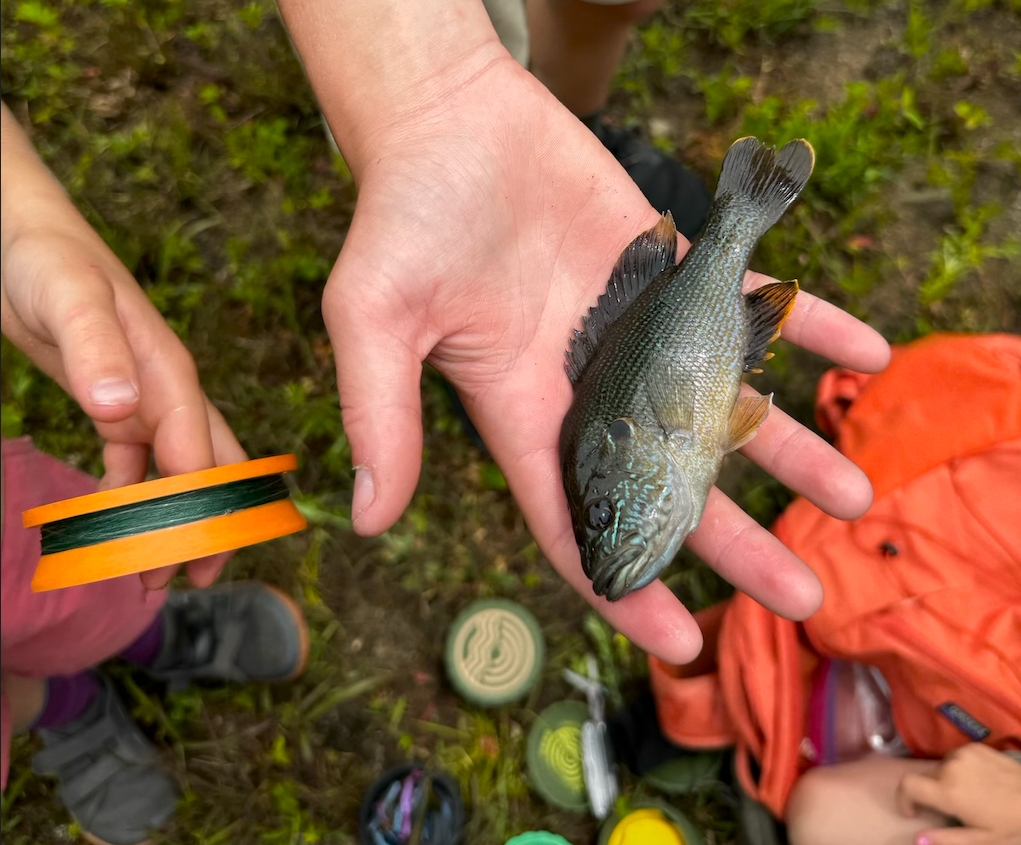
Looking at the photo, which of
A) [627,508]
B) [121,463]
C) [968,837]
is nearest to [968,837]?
[968,837]

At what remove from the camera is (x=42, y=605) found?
9.46 ft

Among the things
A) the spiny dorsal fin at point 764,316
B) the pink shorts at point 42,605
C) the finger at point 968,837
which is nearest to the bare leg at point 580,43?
the spiny dorsal fin at point 764,316

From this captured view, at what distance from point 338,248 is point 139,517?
2.58 meters

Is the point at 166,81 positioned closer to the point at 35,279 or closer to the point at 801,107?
the point at 35,279

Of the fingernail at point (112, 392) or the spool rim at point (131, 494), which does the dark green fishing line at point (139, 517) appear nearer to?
the spool rim at point (131, 494)

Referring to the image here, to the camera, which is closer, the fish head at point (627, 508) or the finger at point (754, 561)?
the fish head at point (627, 508)

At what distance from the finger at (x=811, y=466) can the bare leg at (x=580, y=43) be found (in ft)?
6.56

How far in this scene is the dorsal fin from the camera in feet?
9.55

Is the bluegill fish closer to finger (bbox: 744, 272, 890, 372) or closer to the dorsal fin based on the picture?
the dorsal fin

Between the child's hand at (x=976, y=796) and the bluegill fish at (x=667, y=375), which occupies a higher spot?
the bluegill fish at (x=667, y=375)

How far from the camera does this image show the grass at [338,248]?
3.82 m

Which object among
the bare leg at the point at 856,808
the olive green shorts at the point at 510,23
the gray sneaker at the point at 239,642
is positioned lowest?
the gray sneaker at the point at 239,642

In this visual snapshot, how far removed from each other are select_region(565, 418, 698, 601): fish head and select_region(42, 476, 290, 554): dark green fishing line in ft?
3.66

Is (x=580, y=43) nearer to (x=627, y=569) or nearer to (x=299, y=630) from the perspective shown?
(x=627, y=569)
